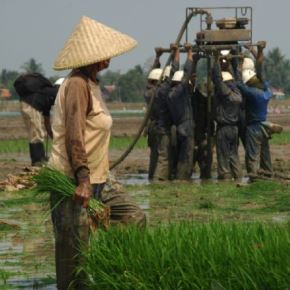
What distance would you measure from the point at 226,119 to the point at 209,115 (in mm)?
342

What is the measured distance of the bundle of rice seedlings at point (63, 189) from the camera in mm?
8448

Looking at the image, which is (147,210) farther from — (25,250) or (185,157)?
(185,157)

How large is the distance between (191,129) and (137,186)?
1.20 metres

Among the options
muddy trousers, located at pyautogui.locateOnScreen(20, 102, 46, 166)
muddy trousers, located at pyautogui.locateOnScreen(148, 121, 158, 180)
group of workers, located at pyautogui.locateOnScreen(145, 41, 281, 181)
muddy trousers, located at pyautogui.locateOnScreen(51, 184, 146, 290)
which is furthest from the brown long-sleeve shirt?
muddy trousers, located at pyautogui.locateOnScreen(20, 102, 46, 166)

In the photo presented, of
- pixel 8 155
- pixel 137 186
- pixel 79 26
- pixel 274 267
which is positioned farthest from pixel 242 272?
pixel 8 155

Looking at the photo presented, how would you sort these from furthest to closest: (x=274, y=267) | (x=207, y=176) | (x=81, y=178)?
(x=207, y=176)
(x=81, y=178)
(x=274, y=267)

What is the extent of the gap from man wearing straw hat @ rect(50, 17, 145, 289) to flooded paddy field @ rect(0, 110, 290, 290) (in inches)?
18.6

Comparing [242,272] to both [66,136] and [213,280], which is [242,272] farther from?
[66,136]

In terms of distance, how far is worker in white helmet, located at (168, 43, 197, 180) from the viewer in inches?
691

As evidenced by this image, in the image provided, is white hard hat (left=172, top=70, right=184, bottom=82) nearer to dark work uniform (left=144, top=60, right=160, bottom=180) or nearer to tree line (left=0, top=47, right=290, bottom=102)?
dark work uniform (left=144, top=60, right=160, bottom=180)

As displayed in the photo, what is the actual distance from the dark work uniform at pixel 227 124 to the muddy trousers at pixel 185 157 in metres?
0.41

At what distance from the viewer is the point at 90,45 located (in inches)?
339

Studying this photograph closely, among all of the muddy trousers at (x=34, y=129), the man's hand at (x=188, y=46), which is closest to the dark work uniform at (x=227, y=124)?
the man's hand at (x=188, y=46)

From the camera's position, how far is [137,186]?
17.5 m
